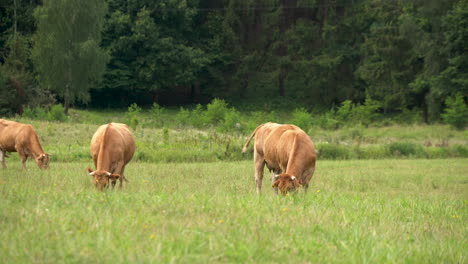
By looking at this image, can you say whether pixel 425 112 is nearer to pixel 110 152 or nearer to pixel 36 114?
pixel 36 114

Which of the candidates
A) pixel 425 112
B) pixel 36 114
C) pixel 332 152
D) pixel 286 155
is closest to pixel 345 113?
pixel 425 112

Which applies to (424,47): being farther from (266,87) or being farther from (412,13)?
(266,87)

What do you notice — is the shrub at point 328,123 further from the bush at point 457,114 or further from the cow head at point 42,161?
the cow head at point 42,161

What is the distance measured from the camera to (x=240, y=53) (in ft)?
180

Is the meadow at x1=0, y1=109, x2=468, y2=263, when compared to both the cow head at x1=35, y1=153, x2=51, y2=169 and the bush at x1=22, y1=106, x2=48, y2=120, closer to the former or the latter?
the cow head at x1=35, y1=153, x2=51, y2=169

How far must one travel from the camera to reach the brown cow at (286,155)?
400 inches

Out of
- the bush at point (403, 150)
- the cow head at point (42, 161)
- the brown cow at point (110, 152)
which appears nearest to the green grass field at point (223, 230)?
the brown cow at point (110, 152)

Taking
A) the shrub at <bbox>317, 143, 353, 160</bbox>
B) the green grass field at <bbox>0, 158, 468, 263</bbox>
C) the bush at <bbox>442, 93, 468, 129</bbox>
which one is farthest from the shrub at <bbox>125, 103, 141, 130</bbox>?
the green grass field at <bbox>0, 158, 468, 263</bbox>

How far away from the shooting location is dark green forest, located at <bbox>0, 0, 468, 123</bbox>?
41.1m

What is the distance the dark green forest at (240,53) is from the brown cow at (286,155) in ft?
90.2

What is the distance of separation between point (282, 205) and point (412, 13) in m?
41.8

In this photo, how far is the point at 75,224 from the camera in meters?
5.67

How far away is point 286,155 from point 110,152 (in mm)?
3572

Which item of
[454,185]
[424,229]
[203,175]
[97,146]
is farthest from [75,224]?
[454,185]
